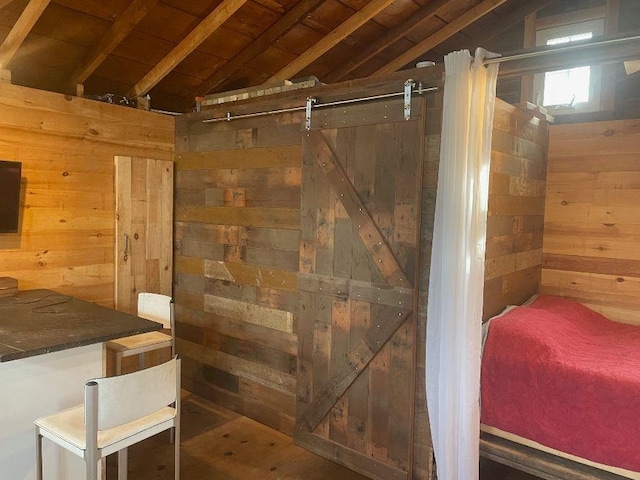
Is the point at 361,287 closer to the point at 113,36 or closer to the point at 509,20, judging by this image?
the point at 113,36

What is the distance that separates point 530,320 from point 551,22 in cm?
236

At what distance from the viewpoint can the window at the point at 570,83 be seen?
131 inches

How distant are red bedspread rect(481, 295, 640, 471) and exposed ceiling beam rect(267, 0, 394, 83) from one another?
2.14m

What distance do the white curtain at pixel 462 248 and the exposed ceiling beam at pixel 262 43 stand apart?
142 cm

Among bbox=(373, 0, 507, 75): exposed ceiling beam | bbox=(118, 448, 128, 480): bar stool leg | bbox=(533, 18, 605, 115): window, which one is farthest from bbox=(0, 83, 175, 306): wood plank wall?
bbox=(533, 18, 605, 115): window

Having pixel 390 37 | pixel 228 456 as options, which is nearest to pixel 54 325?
pixel 228 456

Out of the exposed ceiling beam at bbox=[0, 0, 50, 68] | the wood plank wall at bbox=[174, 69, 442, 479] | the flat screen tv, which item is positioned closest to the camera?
the exposed ceiling beam at bbox=[0, 0, 50, 68]

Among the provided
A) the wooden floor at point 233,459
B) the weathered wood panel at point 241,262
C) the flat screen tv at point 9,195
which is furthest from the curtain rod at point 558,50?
the flat screen tv at point 9,195

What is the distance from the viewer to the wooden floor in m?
2.63

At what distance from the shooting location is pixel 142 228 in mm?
3566

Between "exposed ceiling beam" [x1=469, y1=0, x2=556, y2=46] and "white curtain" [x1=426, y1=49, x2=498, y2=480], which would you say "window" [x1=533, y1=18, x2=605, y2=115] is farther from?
"white curtain" [x1=426, y1=49, x2=498, y2=480]

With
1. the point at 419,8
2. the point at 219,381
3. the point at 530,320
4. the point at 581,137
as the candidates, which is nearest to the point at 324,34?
the point at 419,8

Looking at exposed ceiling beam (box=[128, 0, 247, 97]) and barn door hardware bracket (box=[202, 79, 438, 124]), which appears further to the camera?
exposed ceiling beam (box=[128, 0, 247, 97])

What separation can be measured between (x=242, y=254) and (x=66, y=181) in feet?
4.13
